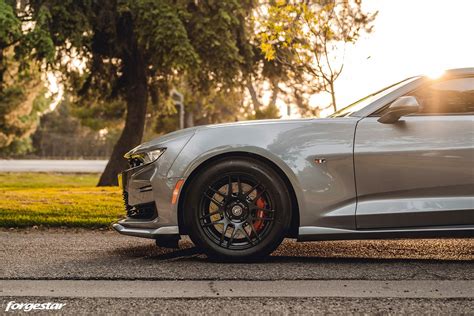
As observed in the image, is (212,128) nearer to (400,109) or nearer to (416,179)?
(400,109)

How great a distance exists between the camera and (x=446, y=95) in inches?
216

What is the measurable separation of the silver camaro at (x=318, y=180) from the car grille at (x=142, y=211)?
0.06 ft

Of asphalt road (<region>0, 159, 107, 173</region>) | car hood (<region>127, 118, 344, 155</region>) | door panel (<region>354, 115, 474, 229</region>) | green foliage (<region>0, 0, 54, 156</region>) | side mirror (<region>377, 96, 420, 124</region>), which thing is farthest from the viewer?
asphalt road (<region>0, 159, 107, 173</region>)

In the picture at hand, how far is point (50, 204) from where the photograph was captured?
11555 mm

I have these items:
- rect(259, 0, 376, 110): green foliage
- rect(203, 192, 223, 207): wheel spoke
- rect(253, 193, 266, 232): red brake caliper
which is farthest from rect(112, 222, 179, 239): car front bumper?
rect(259, 0, 376, 110): green foliage

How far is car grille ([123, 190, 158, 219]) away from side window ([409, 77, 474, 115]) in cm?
225

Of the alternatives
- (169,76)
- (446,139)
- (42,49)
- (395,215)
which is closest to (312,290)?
(395,215)

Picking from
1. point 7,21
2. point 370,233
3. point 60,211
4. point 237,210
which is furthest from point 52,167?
point 370,233

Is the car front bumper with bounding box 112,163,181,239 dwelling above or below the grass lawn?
above

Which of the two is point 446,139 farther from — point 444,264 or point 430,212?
point 444,264

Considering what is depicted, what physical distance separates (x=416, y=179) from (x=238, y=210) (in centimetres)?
136

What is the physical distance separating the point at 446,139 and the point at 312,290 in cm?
176

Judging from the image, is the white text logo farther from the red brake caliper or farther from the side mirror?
the side mirror

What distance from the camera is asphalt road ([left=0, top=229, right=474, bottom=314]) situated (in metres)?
3.88
